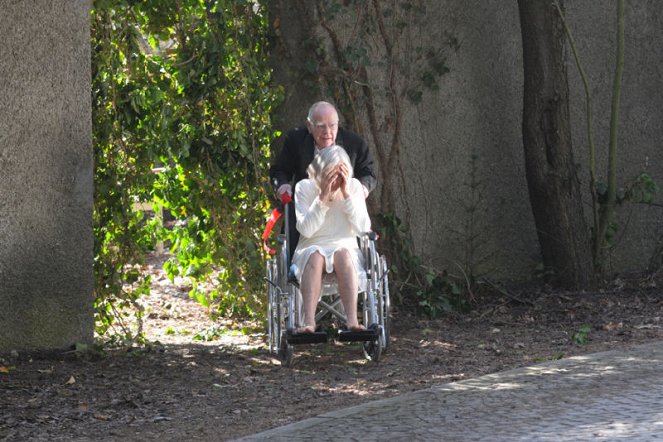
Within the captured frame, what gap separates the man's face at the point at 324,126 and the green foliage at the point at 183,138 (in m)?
0.88

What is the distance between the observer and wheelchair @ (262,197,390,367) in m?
7.16

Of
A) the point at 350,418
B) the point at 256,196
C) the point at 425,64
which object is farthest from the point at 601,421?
the point at 425,64

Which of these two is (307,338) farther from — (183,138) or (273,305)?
(183,138)

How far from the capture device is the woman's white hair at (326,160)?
23.8 feet

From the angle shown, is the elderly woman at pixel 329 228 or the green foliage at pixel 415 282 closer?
the elderly woman at pixel 329 228

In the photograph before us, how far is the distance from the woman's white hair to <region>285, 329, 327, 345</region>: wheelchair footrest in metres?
0.90

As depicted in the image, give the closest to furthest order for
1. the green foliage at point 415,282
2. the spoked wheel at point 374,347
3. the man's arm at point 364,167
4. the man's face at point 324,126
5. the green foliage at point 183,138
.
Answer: the spoked wheel at point 374,347, the man's face at point 324,126, the man's arm at point 364,167, the green foliage at point 183,138, the green foliage at point 415,282

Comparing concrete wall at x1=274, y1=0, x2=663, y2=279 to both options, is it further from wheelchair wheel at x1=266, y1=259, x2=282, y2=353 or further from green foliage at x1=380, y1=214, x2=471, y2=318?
wheelchair wheel at x1=266, y1=259, x2=282, y2=353

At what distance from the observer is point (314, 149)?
25.6 ft

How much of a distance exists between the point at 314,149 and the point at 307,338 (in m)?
1.31

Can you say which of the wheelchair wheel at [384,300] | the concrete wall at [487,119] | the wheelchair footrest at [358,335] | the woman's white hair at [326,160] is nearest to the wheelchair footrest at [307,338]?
the wheelchair footrest at [358,335]

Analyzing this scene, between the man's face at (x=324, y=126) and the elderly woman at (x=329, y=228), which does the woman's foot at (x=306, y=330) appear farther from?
the man's face at (x=324, y=126)

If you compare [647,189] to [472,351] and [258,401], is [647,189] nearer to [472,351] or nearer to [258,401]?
[472,351]

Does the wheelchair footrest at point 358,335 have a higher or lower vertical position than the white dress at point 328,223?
lower
